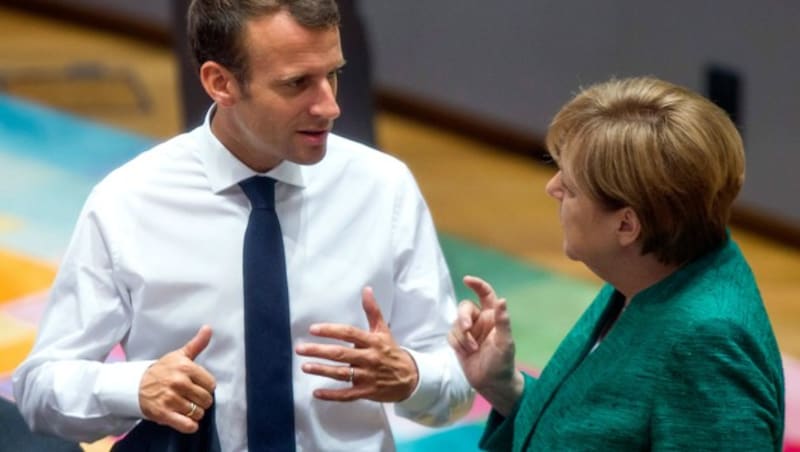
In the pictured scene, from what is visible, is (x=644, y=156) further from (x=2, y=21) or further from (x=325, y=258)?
(x=2, y=21)

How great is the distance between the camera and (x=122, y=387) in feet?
8.14

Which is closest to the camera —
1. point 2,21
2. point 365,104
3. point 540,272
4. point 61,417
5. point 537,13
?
point 61,417

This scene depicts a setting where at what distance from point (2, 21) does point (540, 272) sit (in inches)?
196

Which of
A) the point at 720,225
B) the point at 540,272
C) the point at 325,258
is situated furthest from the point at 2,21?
the point at 720,225

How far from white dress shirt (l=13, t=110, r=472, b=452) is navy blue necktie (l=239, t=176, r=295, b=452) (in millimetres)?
23

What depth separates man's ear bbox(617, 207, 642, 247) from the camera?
2.20m

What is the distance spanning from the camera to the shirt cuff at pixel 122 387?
2.47 m

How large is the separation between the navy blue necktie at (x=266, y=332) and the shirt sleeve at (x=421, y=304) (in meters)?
0.20

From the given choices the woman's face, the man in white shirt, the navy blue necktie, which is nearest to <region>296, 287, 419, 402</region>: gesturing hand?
the man in white shirt

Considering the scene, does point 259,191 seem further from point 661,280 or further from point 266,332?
point 661,280

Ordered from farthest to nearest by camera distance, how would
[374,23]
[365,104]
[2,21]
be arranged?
1. [2,21]
2. [374,23]
3. [365,104]

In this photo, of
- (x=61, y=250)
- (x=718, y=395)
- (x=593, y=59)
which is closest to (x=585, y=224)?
(x=718, y=395)

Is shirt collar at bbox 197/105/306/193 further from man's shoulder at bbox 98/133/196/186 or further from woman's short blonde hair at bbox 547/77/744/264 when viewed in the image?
woman's short blonde hair at bbox 547/77/744/264

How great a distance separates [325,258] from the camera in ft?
8.66
